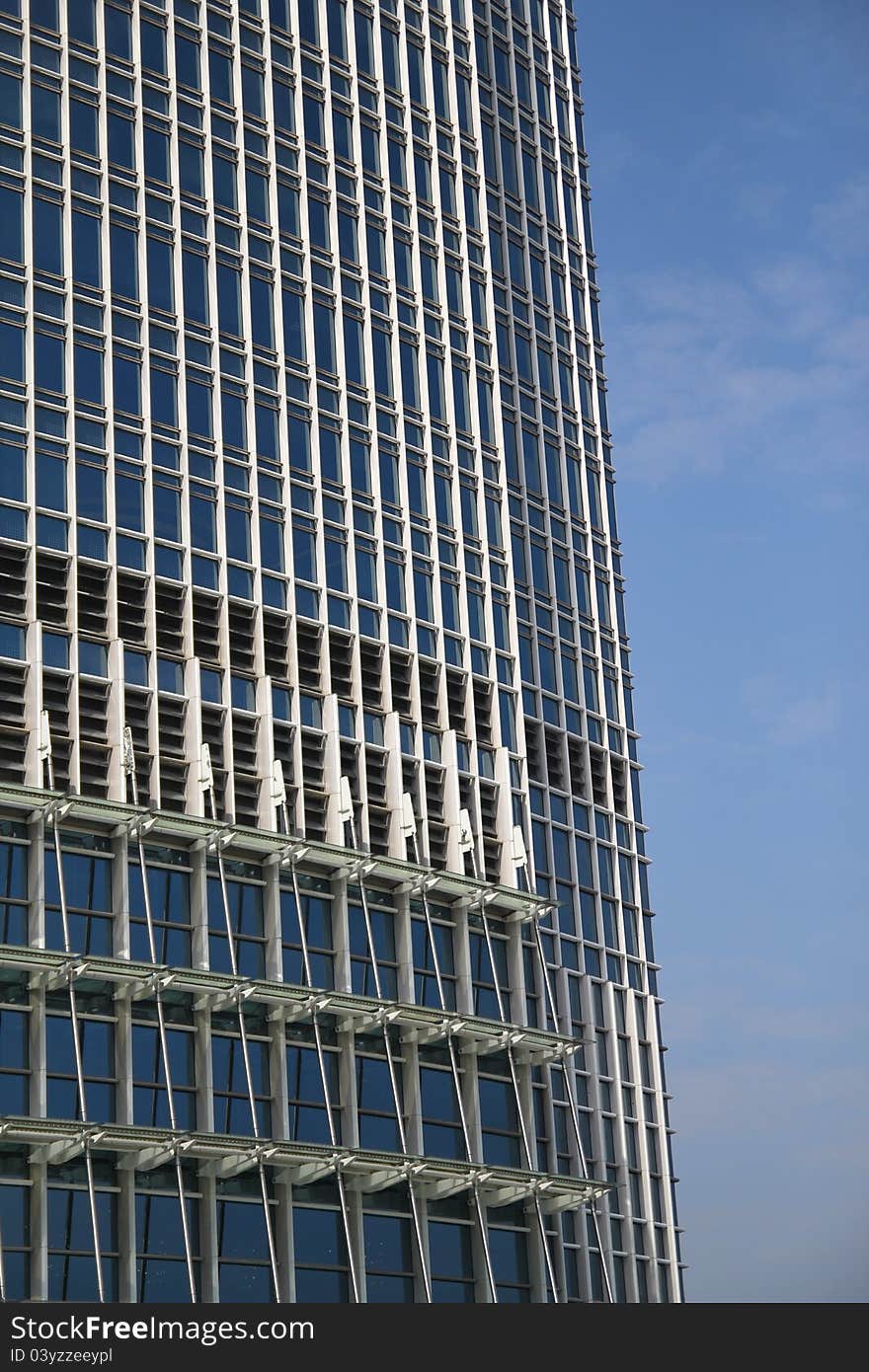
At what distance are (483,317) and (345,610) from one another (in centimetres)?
1560

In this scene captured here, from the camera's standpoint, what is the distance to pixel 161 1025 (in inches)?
2427

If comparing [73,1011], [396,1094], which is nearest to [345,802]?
[396,1094]

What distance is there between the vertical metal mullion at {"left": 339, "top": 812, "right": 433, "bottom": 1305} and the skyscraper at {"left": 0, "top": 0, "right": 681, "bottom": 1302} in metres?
0.19

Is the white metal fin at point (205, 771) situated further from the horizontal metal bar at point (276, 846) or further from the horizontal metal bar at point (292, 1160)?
the horizontal metal bar at point (292, 1160)

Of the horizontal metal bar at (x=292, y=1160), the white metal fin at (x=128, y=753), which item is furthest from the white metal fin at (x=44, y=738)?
the horizontal metal bar at (x=292, y=1160)

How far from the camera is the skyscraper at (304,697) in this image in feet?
204

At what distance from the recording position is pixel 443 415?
79938mm

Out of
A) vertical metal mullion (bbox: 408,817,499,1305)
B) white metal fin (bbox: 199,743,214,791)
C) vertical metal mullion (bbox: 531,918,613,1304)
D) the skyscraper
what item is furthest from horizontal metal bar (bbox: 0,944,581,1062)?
white metal fin (bbox: 199,743,214,791)

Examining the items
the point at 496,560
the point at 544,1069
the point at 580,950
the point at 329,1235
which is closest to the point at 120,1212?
the point at 329,1235

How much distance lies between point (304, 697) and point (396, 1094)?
12.5 meters

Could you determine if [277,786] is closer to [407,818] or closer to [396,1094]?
[407,818]

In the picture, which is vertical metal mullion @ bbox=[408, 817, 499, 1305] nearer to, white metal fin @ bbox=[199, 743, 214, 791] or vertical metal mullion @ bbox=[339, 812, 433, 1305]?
vertical metal mullion @ bbox=[339, 812, 433, 1305]

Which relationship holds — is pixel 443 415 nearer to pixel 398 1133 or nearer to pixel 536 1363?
pixel 398 1133

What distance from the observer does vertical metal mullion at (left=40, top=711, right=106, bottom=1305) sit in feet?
192
